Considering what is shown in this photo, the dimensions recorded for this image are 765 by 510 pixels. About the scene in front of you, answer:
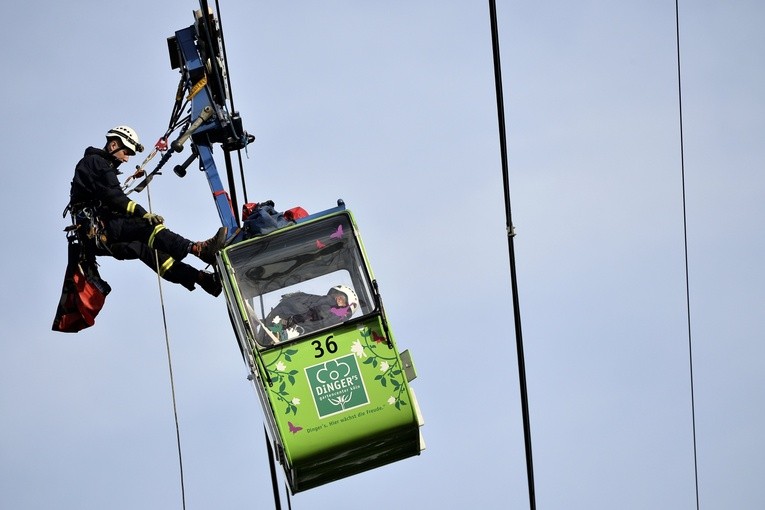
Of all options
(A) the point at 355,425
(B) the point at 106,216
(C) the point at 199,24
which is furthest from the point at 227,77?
(A) the point at 355,425

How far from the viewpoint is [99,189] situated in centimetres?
1911

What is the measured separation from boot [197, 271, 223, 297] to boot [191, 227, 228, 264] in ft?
1.34

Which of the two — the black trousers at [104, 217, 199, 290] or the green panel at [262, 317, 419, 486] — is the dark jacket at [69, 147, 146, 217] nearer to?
the black trousers at [104, 217, 199, 290]

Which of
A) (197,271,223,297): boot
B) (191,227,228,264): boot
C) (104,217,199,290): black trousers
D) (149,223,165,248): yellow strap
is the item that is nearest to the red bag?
(104,217,199,290): black trousers

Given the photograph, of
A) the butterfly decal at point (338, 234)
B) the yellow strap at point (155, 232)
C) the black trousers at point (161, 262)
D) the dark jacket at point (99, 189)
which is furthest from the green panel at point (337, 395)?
the dark jacket at point (99, 189)

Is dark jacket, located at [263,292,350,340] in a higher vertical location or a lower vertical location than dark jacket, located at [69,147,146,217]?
lower

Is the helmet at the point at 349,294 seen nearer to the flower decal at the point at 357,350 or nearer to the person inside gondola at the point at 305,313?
the person inside gondola at the point at 305,313

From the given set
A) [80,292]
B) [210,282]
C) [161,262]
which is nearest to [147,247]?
[161,262]

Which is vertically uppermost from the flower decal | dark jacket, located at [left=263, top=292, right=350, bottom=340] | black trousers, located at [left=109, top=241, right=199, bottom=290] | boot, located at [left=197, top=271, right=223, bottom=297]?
black trousers, located at [left=109, top=241, right=199, bottom=290]

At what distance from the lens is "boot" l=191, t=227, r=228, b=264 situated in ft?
60.4

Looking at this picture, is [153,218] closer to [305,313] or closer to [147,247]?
[147,247]

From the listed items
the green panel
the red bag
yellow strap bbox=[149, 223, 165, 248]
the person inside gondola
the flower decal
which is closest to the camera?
the green panel

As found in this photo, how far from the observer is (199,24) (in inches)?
786

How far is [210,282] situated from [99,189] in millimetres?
1498
